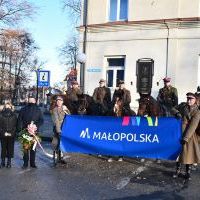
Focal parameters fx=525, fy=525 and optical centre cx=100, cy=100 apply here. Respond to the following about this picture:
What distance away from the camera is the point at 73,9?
54.5 meters

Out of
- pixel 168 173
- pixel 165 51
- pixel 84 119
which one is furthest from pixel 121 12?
pixel 168 173

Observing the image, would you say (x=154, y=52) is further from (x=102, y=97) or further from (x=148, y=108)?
(x=148, y=108)

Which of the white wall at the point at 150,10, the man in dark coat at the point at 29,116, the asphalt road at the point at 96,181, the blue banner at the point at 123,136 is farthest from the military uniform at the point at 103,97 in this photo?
the white wall at the point at 150,10

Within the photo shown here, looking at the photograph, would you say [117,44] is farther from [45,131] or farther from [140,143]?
[140,143]

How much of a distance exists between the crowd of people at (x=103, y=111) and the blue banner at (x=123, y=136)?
13.5 inches

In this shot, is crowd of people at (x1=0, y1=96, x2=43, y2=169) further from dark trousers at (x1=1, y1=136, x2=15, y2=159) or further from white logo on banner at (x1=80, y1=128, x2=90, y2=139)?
white logo on banner at (x1=80, y1=128, x2=90, y2=139)

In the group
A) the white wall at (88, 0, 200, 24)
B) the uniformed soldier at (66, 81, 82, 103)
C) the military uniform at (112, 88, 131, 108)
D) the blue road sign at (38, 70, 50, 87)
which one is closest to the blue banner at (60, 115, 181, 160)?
the military uniform at (112, 88, 131, 108)

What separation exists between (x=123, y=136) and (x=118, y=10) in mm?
12777

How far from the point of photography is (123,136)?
13.3 m

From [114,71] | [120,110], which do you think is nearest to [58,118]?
[120,110]

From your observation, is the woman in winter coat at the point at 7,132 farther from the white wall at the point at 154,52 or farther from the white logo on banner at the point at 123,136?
the white wall at the point at 154,52

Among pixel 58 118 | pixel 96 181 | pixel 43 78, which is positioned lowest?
pixel 96 181

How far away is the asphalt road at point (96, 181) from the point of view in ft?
32.0

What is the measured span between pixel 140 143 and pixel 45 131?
1030 centimetres
